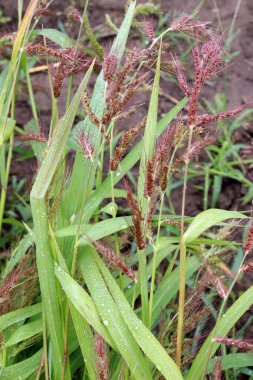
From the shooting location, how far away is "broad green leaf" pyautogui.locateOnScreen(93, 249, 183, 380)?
3.99ft

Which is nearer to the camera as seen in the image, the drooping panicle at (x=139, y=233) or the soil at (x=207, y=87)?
the drooping panicle at (x=139, y=233)

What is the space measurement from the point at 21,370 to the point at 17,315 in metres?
0.12

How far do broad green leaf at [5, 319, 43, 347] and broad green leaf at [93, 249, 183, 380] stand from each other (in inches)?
9.4

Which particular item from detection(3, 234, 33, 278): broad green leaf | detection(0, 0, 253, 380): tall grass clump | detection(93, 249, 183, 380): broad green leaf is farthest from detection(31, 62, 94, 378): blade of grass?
detection(3, 234, 33, 278): broad green leaf

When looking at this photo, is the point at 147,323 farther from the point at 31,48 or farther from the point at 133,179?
the point at 133,179

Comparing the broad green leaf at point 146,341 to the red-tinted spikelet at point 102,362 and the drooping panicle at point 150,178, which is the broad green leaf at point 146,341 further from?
the drooping panicle at point 150,178

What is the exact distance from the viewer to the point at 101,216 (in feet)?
7.61

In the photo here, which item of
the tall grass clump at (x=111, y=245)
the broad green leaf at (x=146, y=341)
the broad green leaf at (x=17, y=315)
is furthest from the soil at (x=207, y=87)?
the broad green leaf at (x=146, y=341)

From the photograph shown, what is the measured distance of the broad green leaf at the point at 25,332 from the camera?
142cm

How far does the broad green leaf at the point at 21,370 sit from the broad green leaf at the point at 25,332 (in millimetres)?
61

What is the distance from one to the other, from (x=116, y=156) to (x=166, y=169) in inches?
4.3

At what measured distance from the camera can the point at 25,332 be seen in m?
1.45

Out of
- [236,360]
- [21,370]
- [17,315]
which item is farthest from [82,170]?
[236,360]

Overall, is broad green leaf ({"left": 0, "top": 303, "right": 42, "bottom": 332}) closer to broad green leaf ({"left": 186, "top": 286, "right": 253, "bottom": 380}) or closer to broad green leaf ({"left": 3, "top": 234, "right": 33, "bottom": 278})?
broad green leaf ({"left": 3, "top": 234, "right": 33, "bottom": 278})
